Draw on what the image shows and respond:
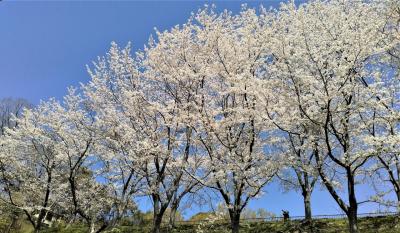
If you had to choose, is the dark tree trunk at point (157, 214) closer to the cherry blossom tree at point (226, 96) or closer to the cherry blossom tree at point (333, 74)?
the cherry blossom tree at point (226, 96)

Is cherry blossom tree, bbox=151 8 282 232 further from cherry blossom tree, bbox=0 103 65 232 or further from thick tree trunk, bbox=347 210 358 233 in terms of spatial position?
cherry blossom tree, bbox=0 103 65 232

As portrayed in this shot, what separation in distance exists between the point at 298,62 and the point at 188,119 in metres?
5.33

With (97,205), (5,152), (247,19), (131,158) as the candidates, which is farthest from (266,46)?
(5,152)

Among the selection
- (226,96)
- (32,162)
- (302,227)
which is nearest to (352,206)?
(226,96)

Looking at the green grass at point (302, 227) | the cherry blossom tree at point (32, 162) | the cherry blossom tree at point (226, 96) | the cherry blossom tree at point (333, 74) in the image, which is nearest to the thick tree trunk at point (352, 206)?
the cherry blossom tree at point (333, 74)

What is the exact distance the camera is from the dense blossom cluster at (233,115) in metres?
12.3

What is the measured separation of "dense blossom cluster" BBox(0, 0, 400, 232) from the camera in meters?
12.3

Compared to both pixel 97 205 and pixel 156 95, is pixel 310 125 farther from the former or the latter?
pixel 97 205

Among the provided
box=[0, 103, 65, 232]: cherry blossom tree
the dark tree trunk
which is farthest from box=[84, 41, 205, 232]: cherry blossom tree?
box=[0, 103, 65, 232]: cherry blossom tree

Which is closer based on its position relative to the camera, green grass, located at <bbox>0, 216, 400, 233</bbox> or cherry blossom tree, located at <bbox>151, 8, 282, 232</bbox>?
cherry blossom tree, located at <bbox>151, 8, 282, 232</bbox>

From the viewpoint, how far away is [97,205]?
1916cm

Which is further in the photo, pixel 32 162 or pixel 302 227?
pixel 32 162

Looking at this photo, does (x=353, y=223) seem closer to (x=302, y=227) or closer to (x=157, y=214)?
(x=157, y=214)

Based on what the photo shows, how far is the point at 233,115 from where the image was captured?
15336 millimetres
